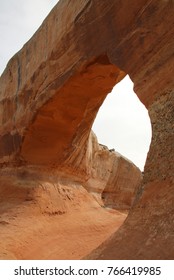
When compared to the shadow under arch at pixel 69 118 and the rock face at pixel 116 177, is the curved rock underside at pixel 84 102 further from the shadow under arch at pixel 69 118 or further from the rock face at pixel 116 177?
the rock face at pixel 116 177

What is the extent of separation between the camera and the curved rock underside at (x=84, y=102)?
3.55m

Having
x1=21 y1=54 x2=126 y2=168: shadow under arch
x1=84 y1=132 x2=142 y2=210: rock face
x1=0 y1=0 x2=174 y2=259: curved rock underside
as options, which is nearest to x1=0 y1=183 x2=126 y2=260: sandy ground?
x1=0 y1=0 x2=174 y2=259: curved rock underside

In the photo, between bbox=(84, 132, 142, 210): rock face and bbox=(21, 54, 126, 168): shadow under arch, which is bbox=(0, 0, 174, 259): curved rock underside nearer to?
bbox=(21, 54, 126, 168): shadow under arch

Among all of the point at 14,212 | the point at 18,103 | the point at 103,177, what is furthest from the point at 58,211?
the point at 103,177

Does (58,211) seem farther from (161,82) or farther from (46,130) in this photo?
(161,82)

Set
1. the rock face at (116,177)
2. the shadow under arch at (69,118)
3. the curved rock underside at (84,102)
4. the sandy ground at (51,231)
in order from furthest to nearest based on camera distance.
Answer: the rock face at (116,177) < the shadow under arch at (69,118) < the sandy ground at (51,231) < the curved rock underside at (84,102)

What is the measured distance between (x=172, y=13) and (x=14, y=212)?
4.30m

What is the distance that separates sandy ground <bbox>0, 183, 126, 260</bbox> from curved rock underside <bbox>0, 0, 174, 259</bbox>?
109 mm

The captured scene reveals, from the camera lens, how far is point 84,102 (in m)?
6.72

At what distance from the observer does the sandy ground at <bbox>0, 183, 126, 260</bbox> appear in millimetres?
5809

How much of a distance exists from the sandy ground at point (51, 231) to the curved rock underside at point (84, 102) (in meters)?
0.11

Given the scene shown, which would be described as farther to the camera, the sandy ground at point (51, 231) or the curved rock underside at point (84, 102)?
the sandy ground at point (51, 231)

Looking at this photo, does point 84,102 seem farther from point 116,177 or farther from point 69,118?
point 116,177

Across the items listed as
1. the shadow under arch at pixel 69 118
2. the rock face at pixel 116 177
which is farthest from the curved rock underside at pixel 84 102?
the rock face at pixel 116 177
